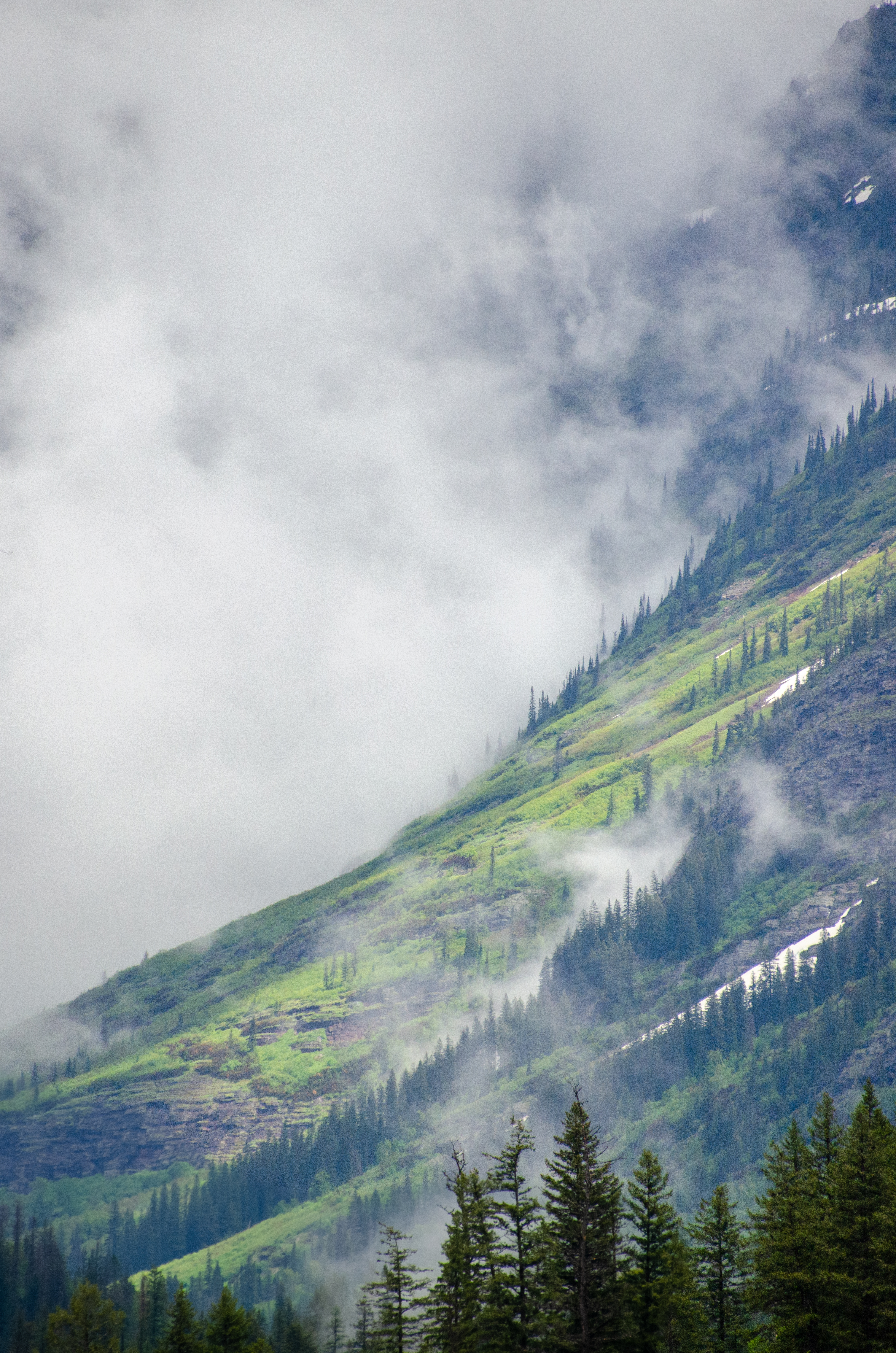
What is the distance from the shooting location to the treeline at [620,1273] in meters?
66.9

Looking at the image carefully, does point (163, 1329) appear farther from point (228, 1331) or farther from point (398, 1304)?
point (398, 1304)

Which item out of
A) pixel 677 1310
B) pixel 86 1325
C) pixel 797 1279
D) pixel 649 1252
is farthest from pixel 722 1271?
pixel 86 1325

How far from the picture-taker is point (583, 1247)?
221 ft

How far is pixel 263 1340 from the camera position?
319 feet

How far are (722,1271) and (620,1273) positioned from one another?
11.7 metres

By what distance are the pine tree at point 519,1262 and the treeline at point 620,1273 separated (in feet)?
0.35

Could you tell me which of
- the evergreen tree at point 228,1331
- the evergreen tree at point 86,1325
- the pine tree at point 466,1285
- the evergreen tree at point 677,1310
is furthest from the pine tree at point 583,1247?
the evergreen tree at point 86,1325

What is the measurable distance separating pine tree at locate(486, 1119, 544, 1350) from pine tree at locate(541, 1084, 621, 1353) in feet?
3.41

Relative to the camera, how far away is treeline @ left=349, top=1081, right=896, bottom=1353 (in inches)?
2635

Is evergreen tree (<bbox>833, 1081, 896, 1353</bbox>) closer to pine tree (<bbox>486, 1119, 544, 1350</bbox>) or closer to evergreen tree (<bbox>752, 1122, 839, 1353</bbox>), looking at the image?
evergreen tree (<bbox>752, 1122, 839, 1353</bbox>)

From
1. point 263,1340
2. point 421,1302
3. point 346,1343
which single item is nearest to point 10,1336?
point 346,1343

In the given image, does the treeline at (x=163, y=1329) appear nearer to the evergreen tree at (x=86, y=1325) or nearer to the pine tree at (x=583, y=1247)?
the evergreen tree at (x=86, y=1325)

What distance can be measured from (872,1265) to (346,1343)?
8188cm

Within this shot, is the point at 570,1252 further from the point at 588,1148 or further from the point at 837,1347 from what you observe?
the point at 837,1347
